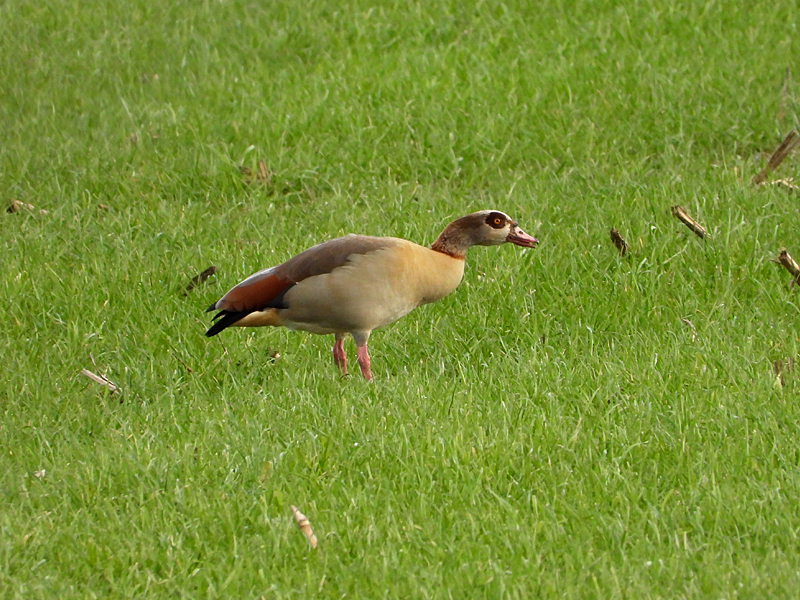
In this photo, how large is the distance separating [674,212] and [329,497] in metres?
3.65

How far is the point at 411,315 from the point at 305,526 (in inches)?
108

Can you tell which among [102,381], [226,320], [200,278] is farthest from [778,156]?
[102,381]

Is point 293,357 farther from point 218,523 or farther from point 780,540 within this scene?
point 780,540

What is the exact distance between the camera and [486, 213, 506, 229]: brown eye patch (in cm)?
639

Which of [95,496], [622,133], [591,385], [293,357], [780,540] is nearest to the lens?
[780,540]

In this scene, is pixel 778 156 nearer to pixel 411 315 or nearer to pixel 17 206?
pixel 411 315

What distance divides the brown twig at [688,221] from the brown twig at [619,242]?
0.38 meters

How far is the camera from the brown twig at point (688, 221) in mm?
7043

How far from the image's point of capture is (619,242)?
23.5 feet

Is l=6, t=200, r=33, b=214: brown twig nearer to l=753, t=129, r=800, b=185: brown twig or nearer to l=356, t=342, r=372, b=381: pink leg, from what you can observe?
l=356, t=342, r=372, b=381: pink leg

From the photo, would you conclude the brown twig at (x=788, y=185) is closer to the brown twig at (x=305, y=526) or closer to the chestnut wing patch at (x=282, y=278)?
the chestnut wing patch at (x=282, y=278)

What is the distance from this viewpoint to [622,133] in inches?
360

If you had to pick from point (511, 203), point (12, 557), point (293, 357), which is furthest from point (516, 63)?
point (12, 557)

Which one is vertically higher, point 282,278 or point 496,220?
point 496,220
